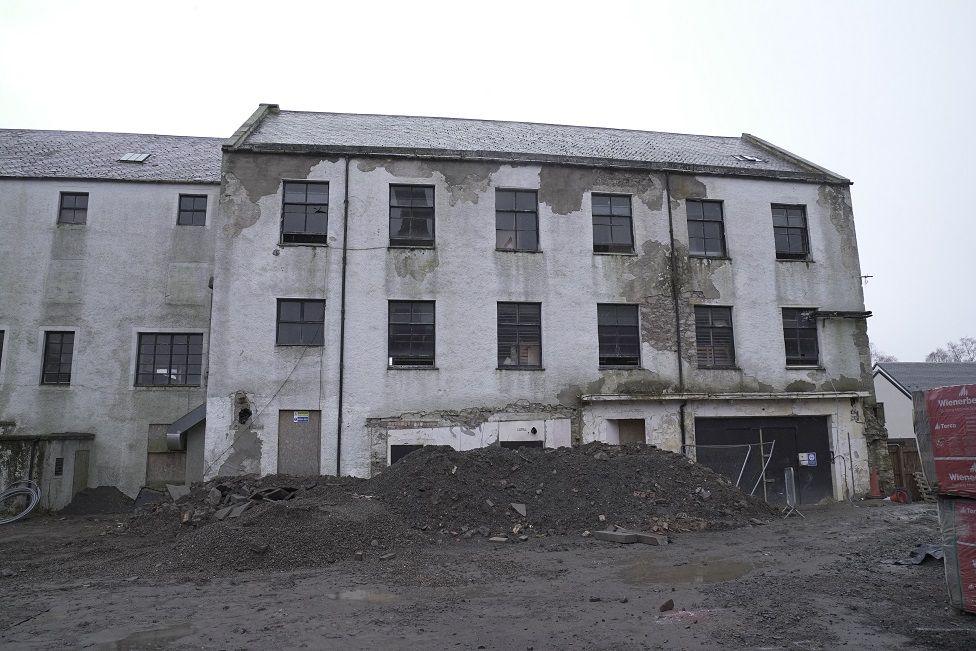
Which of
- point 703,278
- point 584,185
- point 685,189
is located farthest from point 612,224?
point 703,278

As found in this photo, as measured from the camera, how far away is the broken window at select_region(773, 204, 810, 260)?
1856 cm

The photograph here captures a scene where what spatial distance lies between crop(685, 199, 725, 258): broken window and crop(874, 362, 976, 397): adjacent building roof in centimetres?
2350

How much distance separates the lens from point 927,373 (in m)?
36.6

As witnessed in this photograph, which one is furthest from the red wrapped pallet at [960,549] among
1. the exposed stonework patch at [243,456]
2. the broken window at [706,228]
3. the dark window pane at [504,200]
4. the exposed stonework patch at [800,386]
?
the exposed stonework patch at [243,456]

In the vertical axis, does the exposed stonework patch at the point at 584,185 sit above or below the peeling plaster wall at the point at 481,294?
above

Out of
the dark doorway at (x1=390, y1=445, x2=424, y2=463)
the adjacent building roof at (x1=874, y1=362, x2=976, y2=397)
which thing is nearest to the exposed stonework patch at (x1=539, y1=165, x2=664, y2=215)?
the dark doorway at (x1=390, y1=445, x2=424, y2=463)

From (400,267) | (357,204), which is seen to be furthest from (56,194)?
(400,267)

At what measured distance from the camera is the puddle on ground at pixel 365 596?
7.49 m

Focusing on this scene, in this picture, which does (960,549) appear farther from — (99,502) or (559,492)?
(99,502)

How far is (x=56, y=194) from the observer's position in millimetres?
19109

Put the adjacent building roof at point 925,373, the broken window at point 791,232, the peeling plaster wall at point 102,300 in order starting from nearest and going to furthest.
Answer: the peeling plaster wall at point 102,300
the broken window at point 791,232
the adjacent building roof at point 925,373

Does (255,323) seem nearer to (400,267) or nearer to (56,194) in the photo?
(400,267)

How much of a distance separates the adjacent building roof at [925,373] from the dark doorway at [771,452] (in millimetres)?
21717

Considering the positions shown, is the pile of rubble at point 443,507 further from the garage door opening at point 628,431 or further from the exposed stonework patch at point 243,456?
the garage door opening at point 628,431
